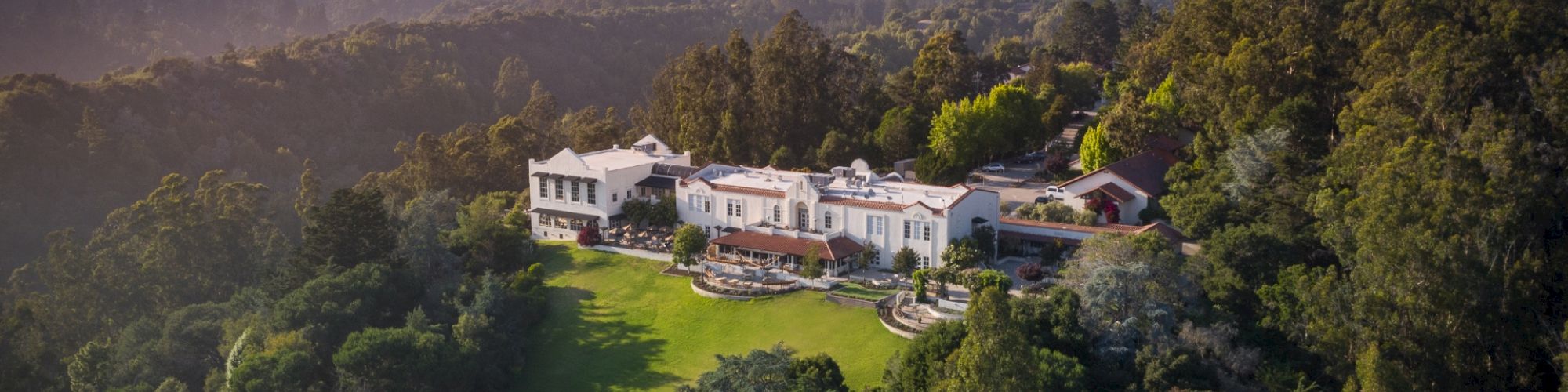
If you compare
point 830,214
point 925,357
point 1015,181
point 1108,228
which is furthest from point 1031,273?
point 1015,181

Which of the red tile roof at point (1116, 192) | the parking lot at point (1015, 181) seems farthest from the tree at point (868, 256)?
the red tile roof at point (1116, 192)

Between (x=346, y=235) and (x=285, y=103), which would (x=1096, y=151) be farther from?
(x=285, y=103)

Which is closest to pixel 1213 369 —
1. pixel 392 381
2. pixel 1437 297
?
pixel 1437 297

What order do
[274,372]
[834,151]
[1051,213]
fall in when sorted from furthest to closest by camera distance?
1. [834,151]
2. [1051,213]
3. [274,372]

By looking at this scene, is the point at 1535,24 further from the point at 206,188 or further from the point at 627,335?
the point at 206,188

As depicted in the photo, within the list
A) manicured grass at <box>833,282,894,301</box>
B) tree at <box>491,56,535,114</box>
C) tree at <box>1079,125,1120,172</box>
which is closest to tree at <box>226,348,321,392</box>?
manicured grass at <box>833,282,894,301</box>

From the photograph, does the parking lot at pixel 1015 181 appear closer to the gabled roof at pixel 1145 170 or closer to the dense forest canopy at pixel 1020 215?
the dense forest canopy at pixel 1020 215
